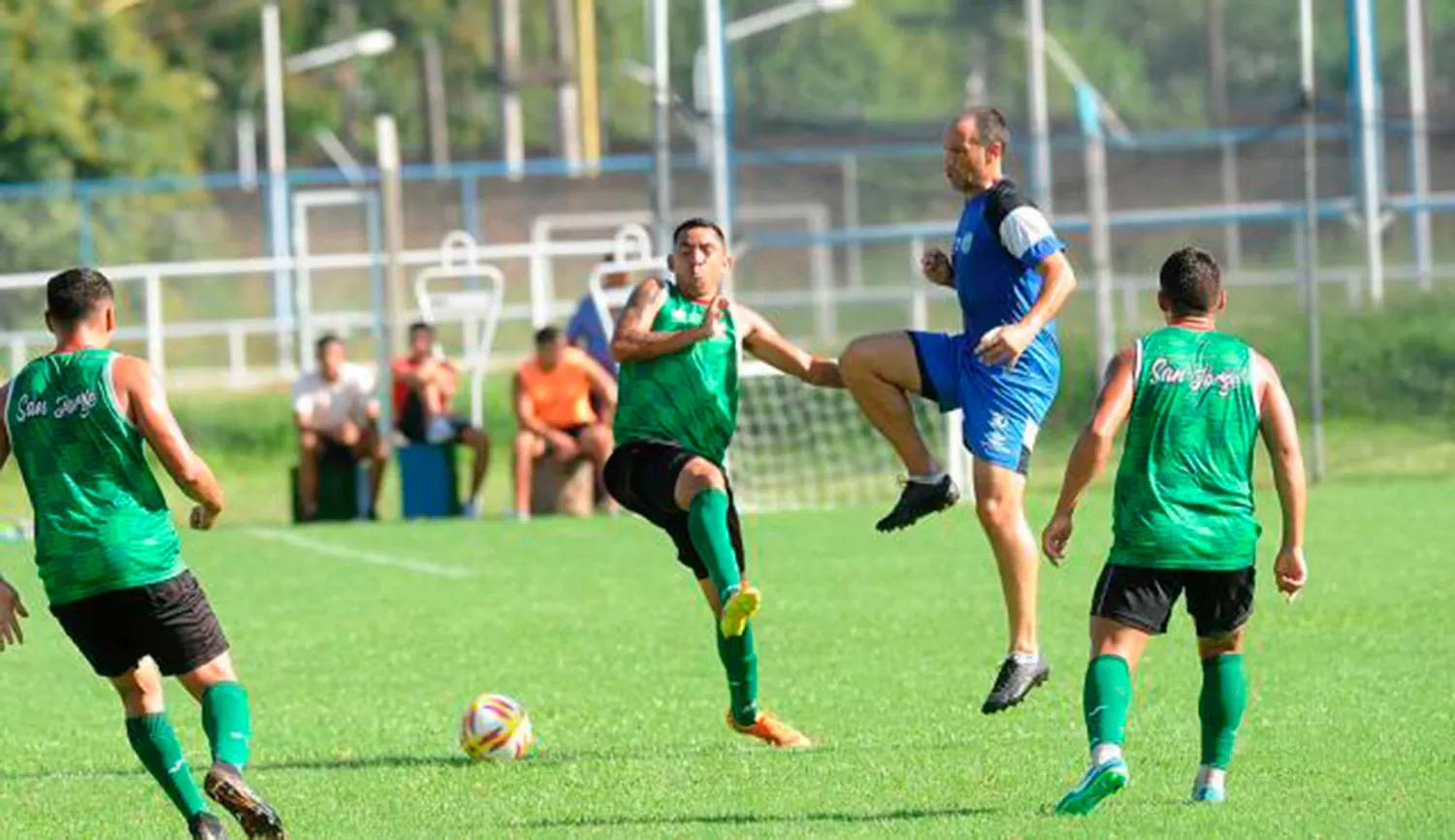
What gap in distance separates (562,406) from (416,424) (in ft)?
4.64

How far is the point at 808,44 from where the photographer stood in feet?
98.6

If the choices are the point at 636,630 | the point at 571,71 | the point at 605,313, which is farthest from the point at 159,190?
the point at 636,630

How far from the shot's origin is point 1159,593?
326 inches

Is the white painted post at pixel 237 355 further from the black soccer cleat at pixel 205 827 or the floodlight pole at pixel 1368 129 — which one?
the black soccer cleat at pixel 205 827

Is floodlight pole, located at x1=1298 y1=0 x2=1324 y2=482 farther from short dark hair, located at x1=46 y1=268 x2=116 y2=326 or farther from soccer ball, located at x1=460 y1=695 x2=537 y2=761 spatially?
short dark hair, located at x1=46 y1=268 x2=116 y2=326

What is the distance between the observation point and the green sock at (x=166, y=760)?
27.1 ft

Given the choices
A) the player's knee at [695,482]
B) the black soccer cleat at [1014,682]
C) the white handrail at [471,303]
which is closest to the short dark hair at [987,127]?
the player's knee at [695,482]

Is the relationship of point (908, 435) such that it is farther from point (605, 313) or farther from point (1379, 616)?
point (605, 313)

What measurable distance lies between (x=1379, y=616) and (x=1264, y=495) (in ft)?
28.3

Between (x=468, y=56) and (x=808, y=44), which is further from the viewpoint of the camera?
(x=468, y=56)

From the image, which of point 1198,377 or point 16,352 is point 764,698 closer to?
point 1198,377

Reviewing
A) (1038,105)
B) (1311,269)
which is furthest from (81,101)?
(1311,269)

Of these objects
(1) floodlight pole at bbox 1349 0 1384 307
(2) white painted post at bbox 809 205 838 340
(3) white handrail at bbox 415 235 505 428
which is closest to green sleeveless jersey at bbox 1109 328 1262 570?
(3) white handrail at bbox 415 235 505 428

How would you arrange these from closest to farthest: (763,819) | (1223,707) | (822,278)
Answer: (1223,707), (763,819), (822,278)
